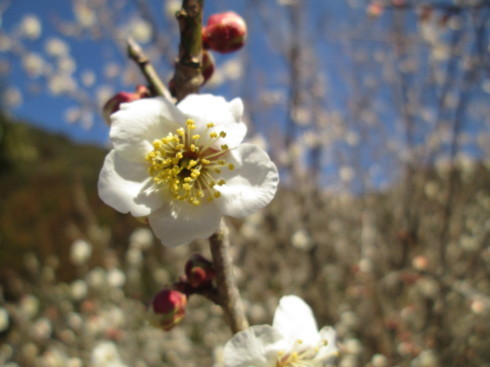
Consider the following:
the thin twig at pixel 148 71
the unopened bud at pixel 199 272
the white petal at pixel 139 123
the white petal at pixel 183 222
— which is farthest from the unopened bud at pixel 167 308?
the thin twig at pixel 148 71

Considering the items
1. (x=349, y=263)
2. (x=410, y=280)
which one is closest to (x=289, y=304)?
(x=410, y=280)

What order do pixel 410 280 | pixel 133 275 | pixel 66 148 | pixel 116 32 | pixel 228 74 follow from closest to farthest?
1. pixel 410 280
2. pixel 116 32
3. pixel 228 74
4. pixel 133 275
5. pixel 66 148

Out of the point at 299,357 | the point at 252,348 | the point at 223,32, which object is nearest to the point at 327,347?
the point at 299,357

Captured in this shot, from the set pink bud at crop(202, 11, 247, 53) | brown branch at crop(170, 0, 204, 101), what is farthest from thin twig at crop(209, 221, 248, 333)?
pink bud at crop(202, 11, 247, 53)

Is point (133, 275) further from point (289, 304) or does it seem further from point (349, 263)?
point (289, 304)

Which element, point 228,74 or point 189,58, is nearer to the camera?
point 189,58

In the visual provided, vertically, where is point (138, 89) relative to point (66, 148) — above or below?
below

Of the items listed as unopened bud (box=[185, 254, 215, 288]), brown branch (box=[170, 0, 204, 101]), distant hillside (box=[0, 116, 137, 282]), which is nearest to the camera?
brown branch (box=[170, 0, 204, 101])

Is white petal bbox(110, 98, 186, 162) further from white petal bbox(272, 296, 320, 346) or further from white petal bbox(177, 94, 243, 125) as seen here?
white petal bbox(272, 296, 320, 346)
